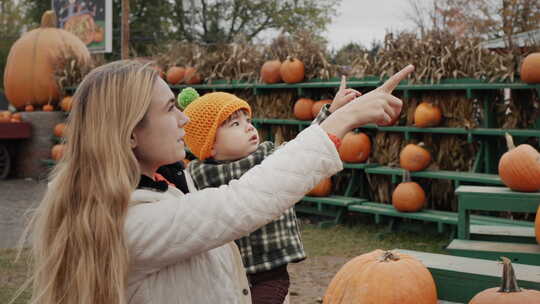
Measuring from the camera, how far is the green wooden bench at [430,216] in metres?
5.79

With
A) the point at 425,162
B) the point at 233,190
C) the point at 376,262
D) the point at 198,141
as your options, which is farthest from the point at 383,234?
the point at 233,190

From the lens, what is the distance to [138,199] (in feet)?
4.71

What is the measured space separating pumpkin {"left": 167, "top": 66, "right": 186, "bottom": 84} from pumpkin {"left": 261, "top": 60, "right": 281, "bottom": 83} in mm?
1803

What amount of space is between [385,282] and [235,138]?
46.6 inches

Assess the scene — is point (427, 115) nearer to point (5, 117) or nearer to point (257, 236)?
point (257, 236)

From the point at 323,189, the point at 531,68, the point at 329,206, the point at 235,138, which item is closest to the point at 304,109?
the point at 323,189

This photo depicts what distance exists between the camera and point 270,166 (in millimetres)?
1372

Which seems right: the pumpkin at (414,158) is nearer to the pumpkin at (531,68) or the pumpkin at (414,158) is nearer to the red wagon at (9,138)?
the pumpkin at (531,68)

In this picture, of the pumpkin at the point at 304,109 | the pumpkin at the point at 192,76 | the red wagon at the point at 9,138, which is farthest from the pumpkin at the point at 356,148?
the red wagon at the point at 9,138

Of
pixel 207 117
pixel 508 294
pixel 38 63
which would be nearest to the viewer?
pixel 207 117

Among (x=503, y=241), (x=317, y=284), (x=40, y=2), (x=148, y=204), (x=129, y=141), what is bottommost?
(x=317, y=284)

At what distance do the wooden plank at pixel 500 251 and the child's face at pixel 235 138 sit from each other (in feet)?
6.80

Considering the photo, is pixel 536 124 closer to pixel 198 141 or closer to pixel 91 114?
pixel 198 141

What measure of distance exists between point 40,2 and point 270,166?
3055 centimetres
